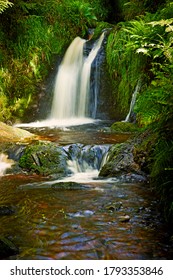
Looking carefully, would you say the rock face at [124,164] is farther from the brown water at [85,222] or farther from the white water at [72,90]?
the white water at [72,90]

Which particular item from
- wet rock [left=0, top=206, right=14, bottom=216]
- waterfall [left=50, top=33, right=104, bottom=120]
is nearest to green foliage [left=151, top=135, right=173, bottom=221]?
wet rock [left=0, top=206, right=14, bottom=216]

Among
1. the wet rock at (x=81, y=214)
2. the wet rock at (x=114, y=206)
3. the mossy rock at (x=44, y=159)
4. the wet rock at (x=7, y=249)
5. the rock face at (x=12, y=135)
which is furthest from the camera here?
the rock face at (x=12, y=135)

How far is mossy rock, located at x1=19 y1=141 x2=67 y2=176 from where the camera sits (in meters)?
6.20

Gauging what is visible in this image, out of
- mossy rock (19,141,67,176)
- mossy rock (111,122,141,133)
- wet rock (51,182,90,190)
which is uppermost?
mossy rock (111,122,141,133)

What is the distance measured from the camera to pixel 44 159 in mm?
6402

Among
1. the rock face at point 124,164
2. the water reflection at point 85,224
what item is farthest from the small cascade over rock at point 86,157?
the water reflection at point 85,224

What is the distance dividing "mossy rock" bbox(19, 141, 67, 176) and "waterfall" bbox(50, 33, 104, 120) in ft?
15.8

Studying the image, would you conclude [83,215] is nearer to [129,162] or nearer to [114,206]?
[114,206]

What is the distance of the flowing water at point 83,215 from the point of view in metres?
3.10

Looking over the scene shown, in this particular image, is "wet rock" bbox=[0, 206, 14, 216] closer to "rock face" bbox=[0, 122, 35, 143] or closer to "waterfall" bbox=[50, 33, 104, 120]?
"rock face" bbox=[0, 122, 35, 143]

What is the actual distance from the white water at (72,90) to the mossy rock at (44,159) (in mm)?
4260

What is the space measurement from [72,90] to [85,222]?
8470 millimetres

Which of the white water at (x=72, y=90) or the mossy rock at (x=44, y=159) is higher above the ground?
the white water at (x=72, y=90)
